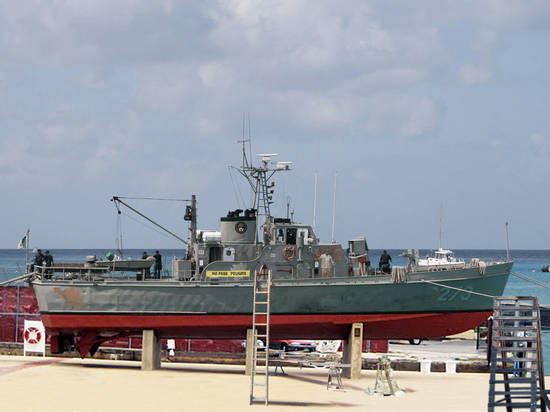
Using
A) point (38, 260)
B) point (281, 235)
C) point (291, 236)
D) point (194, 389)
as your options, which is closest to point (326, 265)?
point (291, 236)

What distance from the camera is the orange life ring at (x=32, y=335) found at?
34.4 meters

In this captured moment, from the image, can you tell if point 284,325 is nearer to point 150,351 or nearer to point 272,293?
point 272,293

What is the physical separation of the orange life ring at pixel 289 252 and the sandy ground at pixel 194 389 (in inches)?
173

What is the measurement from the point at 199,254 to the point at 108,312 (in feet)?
13.4

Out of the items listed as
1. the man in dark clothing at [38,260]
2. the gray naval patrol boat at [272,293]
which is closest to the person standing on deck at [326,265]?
the gray naval patrol boat at [272,293]

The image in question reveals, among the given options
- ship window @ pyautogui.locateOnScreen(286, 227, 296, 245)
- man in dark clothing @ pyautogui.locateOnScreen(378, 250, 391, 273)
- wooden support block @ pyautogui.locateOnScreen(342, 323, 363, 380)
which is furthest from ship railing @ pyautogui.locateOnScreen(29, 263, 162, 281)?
man in dark clothing @ pyautogui.locateOnScreen(378, 250, 391, 273)

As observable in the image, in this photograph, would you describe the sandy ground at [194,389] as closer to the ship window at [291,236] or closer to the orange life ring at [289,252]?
the orange life ring at [289,252]

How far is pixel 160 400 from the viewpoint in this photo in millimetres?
25359

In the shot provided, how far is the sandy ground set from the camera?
80.9ft

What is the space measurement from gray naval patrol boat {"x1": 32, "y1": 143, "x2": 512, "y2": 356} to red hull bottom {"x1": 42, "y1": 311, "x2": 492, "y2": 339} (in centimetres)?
4

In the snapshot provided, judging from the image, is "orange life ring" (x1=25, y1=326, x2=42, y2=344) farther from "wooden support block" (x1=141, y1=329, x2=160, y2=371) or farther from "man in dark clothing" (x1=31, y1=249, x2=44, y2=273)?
"wooden support block" (x1=141, y1=329, x2=160, y2=371)

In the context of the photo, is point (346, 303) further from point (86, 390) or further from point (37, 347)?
point (37, 347)

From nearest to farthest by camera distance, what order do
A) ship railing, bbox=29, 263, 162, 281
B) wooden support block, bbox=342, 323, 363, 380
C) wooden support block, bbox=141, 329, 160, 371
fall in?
wooden support block, bbox=342, 323, 363, 380
wooden support block, bbox=141, 329, 160, 371
ship railing, bbox=29, 263, 162, 281

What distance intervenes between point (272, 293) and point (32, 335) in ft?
35.8
